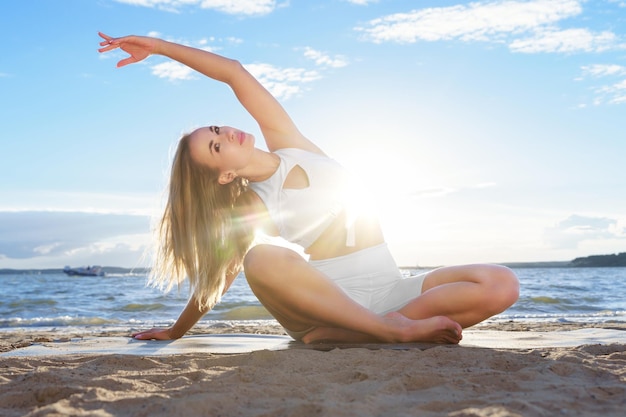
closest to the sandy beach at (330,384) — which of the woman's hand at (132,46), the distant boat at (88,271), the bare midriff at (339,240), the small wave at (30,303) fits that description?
the bare midriff at (339,240)

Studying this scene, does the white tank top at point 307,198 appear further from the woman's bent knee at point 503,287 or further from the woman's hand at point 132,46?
the woman's hand at point 132,46

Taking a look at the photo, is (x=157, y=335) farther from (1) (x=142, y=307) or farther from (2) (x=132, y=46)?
(1) (x=142, y=307)

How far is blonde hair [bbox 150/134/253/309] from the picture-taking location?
3648 mm

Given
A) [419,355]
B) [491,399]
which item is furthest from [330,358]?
[491,399]

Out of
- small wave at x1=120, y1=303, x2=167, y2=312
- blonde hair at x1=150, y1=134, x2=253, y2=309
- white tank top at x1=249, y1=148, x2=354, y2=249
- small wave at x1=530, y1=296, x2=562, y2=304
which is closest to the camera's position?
white tank top at x1=249, y1=148, x2=354, y2=249

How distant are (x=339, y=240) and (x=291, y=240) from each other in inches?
11.5

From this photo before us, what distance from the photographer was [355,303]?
3.14 metres

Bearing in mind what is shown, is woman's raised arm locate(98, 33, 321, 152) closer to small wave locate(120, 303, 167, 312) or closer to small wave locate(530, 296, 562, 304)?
small wave locate(120, 303, 167, 312)

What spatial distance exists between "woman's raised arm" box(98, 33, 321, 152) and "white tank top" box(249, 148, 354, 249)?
0.27 m

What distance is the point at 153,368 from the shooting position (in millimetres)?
2717

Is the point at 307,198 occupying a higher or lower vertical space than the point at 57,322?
higher

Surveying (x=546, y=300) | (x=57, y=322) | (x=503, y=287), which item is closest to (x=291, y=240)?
(x=503, y=287)

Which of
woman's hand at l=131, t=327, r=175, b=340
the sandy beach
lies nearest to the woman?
woman's hand at l=131, t=327, r=175, b=340

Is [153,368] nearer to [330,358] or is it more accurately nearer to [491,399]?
[330,358]
